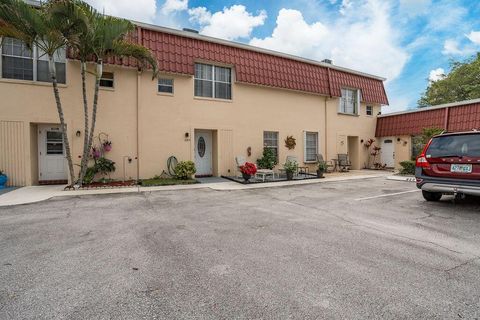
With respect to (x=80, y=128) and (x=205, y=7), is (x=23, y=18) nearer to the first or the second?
(x=80, y=128)

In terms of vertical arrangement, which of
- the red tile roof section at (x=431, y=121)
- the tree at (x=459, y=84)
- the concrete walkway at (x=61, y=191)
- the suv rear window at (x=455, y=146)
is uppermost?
the tree at (x=459, y=84)

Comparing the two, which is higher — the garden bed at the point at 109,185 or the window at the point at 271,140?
the window at the point at 271,140

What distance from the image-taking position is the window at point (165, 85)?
37.3ft

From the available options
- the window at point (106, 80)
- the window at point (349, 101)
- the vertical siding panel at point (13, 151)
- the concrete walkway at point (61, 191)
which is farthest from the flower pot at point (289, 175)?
the vertical siding panel at point (13, 151)

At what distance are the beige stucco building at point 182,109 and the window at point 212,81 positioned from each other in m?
0.05

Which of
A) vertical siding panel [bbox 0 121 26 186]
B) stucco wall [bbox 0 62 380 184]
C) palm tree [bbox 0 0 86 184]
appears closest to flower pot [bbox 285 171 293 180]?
stucco wall [bbox 0 62 380 184]

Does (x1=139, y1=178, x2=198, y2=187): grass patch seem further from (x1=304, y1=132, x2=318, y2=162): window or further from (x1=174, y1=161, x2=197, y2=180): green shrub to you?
(x1=304, y1=132, x2=318, y2=162): window

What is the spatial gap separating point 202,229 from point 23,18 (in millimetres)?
8034

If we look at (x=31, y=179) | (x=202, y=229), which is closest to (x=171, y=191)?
(x=202, y=229)

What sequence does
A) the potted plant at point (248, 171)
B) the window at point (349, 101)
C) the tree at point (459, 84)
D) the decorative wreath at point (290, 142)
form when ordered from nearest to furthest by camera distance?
1. the potted plant at point (248, 171)
2. the decorative wreath at point (290, 142)
3. the window at point (349, 101)
4. the tree at point (459, 84)

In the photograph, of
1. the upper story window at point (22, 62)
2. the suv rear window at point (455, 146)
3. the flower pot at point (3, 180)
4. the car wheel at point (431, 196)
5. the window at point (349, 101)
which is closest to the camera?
the suv rear window at point (455, 146)

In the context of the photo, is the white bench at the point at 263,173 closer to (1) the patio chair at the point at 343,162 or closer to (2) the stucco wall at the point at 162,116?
(2) the stucco wall at the point at 162,116

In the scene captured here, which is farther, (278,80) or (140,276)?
(278,80)

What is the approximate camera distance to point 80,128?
1006 centimetres
